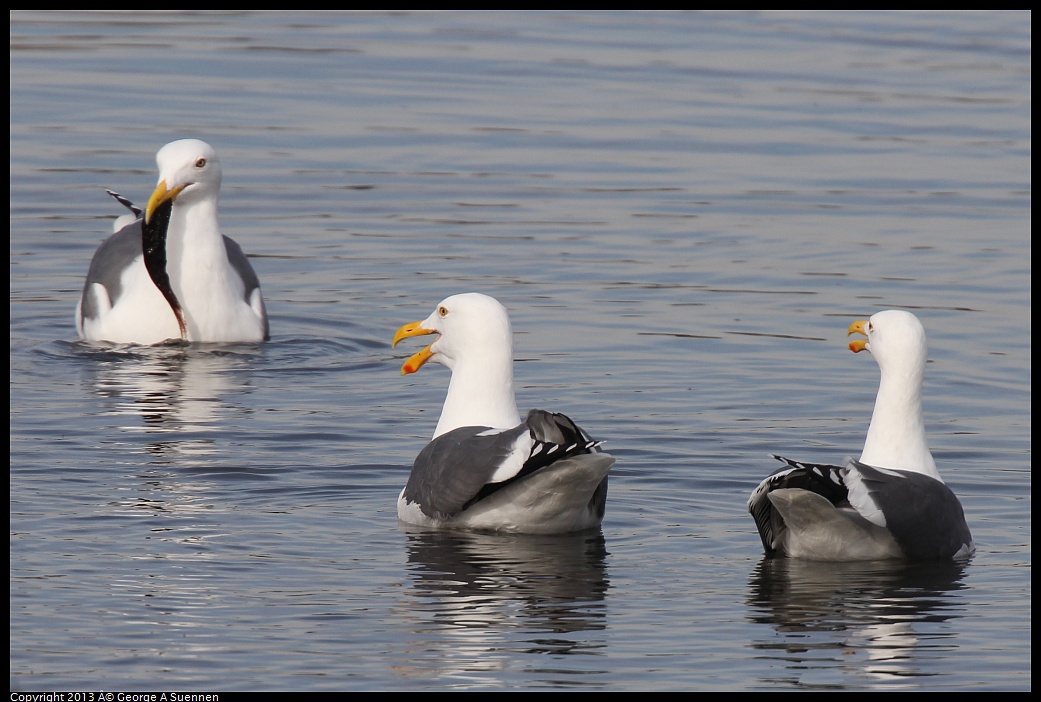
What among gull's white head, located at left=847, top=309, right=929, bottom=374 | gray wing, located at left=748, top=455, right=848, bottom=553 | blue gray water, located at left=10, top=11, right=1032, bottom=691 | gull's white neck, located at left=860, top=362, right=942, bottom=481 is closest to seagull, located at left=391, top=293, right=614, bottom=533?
blue gray water, located at left=10, top=11, right=1032, bottom=691

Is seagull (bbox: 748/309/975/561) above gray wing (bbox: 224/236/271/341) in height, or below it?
below

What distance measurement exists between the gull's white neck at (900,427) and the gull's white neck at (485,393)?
1.83 m

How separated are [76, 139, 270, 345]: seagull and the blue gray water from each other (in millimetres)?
253

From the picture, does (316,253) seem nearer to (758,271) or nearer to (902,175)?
(758,271)

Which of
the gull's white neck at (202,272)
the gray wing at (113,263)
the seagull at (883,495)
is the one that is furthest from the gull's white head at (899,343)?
the gray wing at (113,263)

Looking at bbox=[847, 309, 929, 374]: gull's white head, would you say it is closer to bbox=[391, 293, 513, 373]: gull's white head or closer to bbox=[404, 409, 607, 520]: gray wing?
bbox=[404, 409, 607, 520]: gray wing

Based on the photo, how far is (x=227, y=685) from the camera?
23.4ft

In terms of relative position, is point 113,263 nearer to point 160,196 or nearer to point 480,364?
point 160,196

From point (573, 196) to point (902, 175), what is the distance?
3.50 metres

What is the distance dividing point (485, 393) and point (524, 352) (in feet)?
11.5

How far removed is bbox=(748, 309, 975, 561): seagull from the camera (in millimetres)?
8633

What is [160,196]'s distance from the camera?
1366 centimetres

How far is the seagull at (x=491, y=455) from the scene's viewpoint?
889 centimetres

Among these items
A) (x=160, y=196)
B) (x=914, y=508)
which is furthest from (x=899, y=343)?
(x=160, y=196)
